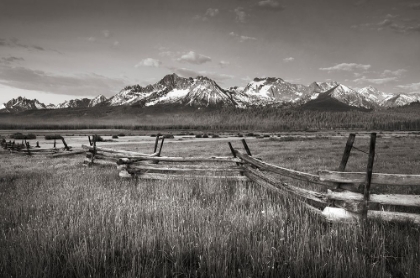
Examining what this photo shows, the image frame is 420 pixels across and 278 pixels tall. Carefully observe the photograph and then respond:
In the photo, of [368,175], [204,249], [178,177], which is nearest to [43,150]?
[178,177]

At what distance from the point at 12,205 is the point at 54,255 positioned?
343 cm

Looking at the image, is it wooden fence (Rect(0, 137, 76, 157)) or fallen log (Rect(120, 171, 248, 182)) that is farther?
wooden fence (Rect(0, 137, 76, 157))

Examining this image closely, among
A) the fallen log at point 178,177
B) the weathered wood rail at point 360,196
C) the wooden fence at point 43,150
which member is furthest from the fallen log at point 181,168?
the wooden fence at point 43,150

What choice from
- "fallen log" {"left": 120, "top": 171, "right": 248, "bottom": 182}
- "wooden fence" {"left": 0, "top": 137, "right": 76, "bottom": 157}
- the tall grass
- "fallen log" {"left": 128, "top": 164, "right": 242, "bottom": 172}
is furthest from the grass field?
"wooden fence" {"left": 0, "top": 137, "right": 76, "bottom": 157}

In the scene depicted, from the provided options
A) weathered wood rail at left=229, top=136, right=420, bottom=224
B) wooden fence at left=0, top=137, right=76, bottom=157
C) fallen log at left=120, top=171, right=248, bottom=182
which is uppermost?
weathered wood rail at left=229, top=136, right=420, bottom=224

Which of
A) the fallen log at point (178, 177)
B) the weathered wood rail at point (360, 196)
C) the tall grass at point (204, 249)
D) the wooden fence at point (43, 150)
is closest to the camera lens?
the tall grass at point (204, 249)

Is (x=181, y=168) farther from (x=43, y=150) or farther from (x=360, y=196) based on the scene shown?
(x=43, y=150)

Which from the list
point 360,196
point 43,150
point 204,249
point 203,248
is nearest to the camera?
point 204,249

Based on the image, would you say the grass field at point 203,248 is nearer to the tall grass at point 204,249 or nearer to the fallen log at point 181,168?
the tall grass at point 204,249

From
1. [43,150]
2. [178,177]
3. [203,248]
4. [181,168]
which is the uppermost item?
[181,168]

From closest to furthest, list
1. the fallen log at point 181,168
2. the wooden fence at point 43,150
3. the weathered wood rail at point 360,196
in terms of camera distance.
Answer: the weathered wood rail at point 360,196 → the fallen log at point 181,168 → the wooden fence at point 43,150

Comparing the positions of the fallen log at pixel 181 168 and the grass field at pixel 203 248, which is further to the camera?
the fallen log at pixel 181 168

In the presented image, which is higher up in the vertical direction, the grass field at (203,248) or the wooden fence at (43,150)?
the grass field at (203,248)

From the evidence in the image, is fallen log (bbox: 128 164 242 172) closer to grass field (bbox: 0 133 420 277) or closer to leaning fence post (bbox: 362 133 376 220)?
grass field (bbox: 0 133 420 277)
